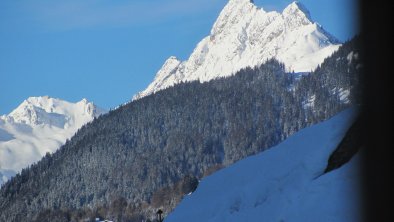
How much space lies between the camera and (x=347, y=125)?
25875mm

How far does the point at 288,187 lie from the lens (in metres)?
23.8

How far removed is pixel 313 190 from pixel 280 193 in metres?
2.17

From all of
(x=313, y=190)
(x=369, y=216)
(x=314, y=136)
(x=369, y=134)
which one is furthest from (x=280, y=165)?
(x=369, y=216)

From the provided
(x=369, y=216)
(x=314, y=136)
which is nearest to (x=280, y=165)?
(x=314, y=136)

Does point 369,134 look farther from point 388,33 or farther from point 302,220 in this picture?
point 302,220

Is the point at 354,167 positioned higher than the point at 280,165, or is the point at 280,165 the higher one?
the point at 280,165

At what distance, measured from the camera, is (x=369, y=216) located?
15.7 m

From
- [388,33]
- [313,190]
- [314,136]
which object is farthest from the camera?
[314,136]

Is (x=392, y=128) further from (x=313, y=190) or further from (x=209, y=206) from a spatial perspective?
(x=209, y=206)

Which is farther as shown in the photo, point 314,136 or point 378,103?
point 314,136

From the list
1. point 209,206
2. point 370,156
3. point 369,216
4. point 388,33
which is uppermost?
point 209,206

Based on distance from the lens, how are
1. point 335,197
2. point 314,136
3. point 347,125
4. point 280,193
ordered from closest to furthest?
point 335,197 < point 280,193 < point 347,125 < point 314,136

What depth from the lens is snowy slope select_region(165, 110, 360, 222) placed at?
2041 cm

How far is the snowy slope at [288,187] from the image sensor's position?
2041 cm
